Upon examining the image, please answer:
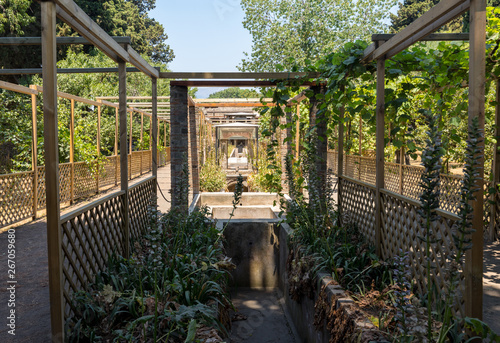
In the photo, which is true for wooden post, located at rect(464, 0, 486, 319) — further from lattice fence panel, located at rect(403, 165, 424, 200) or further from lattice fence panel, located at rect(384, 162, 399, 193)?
lattice fence panel, located at rect(384, 162, 399, 193)

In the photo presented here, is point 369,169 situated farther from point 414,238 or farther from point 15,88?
point 414,238

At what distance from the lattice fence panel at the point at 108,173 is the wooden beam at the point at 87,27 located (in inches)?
350

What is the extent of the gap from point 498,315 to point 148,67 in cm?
468

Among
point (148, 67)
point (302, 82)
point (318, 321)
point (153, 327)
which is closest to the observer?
point (153, 327)

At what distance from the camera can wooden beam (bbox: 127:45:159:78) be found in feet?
14.4

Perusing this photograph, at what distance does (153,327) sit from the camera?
2.79 metres

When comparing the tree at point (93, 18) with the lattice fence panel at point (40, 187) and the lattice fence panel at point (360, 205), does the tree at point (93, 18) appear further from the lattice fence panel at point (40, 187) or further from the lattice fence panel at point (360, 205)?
the lattice fence panel at point (360, 205)

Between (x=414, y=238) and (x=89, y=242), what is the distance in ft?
8.73

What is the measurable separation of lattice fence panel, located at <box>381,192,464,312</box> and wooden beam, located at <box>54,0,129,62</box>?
8.71ft

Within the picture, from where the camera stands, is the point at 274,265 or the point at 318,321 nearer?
the point at 318,321

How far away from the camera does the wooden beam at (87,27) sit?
2607 millimetres

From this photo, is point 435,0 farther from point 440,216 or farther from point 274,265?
point 440,216

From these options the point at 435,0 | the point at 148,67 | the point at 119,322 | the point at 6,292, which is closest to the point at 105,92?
the point at 148,67

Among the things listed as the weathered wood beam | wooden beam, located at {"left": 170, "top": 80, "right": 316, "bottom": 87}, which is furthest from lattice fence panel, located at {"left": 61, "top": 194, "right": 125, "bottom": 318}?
wooden beam, located at {"left": 170, "top": 80, "right": 316, "bottom": 87}
